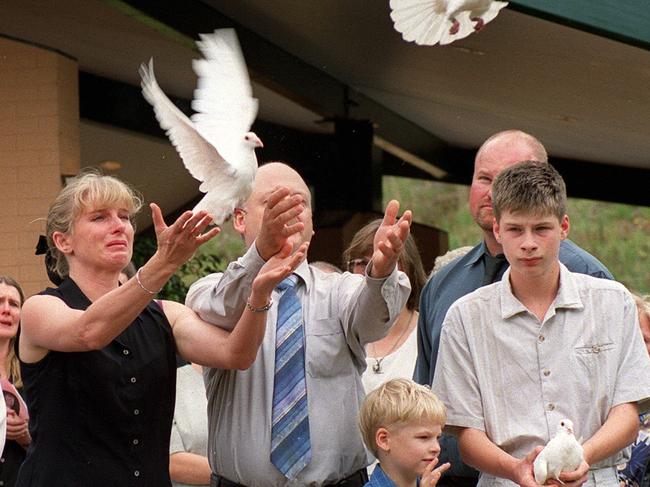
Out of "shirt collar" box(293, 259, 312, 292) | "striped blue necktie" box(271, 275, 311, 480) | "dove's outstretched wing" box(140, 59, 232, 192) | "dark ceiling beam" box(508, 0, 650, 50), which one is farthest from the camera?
"dark ceiling beam" box(508, 0, 650, 50)

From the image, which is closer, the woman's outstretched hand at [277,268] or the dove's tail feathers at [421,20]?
the woman's outstretched hand at [277,268]

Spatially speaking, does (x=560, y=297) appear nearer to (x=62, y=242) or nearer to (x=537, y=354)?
(x=537, y=354)

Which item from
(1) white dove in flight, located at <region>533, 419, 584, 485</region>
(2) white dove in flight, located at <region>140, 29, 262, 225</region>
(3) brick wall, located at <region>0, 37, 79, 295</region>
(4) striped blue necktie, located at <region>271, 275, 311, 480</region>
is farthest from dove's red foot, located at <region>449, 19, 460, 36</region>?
(3) brick wall, located at <region>0, 37, 79, 295</region>

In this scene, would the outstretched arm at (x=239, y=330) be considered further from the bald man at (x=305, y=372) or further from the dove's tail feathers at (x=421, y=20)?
the dove's tail feathers at (x=421, y=20)

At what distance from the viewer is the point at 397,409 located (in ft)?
13.4

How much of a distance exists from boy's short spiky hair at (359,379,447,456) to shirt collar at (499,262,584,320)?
341 mm

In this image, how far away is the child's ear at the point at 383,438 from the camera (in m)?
4.11

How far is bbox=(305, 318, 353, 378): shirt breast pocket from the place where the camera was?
14.1 ft

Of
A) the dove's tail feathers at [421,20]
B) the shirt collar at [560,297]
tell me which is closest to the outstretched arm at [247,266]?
the shirt collar at [560,297]

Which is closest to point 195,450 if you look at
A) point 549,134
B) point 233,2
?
point 233,2

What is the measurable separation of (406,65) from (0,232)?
8.99 ft

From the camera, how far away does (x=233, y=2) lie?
7.95 meters

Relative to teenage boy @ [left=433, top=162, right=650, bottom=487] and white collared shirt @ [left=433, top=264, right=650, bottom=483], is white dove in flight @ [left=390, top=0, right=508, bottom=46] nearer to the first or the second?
teenage boy @ [left=433, top=162, right=650, bottom=487]

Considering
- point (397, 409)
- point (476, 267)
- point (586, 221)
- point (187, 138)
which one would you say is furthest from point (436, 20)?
point (586, 221)
